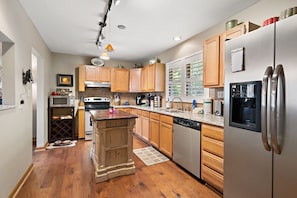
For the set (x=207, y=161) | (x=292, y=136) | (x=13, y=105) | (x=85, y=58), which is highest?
(x=85, y=58)

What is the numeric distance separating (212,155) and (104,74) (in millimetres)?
3981

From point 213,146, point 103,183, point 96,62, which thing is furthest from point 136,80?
point 213,146

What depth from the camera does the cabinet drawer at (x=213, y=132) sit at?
1.89 m

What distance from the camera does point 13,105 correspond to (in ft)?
6.38

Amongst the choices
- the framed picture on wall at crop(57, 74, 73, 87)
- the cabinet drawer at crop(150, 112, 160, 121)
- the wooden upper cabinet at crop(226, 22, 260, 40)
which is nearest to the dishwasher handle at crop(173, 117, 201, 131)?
the cabinet drawer at crop(150, 112, 160, 121)

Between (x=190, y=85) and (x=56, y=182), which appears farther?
(x=190, y=85)

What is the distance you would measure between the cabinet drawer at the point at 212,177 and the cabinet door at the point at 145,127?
1910 millimetres

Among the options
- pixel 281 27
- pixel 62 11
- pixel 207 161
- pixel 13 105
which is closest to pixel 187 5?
pixel 281 27

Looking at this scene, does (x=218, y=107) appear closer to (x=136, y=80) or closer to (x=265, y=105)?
(x=265, y=105)

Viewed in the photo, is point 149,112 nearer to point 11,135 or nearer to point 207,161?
point 207,161

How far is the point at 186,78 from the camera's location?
363cm

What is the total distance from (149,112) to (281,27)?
117 inches

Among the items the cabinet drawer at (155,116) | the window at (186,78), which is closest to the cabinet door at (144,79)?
the window at (186,78)

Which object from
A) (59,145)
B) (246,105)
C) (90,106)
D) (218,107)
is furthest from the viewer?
(90,106)
